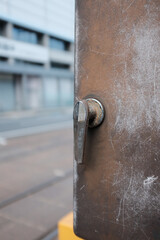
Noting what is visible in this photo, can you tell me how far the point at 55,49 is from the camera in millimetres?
26891

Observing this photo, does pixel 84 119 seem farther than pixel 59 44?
No

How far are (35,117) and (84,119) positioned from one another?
690 inches

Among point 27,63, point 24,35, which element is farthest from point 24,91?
point 24,35

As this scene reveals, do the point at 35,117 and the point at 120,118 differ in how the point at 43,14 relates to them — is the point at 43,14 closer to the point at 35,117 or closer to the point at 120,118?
the point at 35,117

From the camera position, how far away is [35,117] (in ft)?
58.7

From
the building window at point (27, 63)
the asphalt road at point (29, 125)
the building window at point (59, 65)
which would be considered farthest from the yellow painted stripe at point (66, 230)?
the building window at point (59, 65)

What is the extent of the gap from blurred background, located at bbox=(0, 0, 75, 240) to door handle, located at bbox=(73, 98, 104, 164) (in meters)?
2.19

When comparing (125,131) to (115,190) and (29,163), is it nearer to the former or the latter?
(115,190)

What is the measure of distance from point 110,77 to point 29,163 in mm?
4855

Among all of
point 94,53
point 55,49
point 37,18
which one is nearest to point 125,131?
point 94,53

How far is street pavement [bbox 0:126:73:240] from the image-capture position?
9.21ft

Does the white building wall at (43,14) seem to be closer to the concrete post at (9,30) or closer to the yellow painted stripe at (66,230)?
the concrete post at (9,30)

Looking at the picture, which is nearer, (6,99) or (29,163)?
(29,163)

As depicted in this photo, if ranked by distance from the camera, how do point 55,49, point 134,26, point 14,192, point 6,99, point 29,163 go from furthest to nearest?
1. point 55,49
2. point 6,99
3. point 29,163
4. point 14,192
5. point 134,26
